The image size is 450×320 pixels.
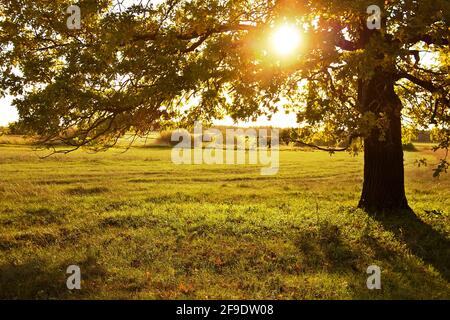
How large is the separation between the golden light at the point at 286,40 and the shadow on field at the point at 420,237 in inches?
242

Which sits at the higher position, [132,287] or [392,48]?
[392,48]

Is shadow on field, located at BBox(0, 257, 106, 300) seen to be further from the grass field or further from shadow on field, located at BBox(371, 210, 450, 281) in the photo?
shadow on field, located at BBox(371, 210, 450, 281)

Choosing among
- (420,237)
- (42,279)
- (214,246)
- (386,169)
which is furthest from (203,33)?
(420,237)

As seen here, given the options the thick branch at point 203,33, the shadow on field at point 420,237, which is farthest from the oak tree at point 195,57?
the shadow on field at point 420,237

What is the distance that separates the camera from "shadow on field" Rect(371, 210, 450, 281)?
1062 cm

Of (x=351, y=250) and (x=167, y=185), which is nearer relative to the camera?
(x=351, y=250)

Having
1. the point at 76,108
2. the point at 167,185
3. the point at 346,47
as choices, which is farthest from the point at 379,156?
the point at 167,185

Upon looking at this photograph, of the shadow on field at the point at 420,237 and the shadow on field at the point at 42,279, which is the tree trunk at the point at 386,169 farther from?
the shadow on field at the point at 42,279

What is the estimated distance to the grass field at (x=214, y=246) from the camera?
876cm

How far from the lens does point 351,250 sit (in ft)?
37.2

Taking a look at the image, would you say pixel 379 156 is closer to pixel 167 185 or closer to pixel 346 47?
pixel 346 47

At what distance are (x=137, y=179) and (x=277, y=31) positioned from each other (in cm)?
1948

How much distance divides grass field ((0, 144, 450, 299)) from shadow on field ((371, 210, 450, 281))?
0.10 ft

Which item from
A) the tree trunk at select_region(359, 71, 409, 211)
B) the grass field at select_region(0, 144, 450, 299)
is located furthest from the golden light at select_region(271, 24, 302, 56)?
the tree trunk at select_region(359, 71, 409, 211)
